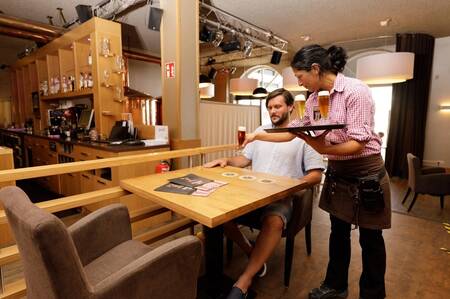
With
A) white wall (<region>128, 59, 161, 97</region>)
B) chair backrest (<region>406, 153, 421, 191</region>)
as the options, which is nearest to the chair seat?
chair backrest (<region>406, 153, 421, 191</region>)

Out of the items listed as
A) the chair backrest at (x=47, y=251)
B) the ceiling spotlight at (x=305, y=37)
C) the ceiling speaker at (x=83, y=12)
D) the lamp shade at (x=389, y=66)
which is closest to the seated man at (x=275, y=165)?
the chair backrest at (x=47, y=251)

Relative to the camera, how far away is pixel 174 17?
2.74 m

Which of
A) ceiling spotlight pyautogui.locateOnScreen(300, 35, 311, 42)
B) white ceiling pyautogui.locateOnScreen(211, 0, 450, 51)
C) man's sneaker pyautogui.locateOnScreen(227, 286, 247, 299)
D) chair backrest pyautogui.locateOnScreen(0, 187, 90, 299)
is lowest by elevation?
man's sneaker pyautogui.locateOnScreen(227, 286, 247, 299)

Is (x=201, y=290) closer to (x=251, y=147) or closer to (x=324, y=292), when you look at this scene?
(x=324, y=292)

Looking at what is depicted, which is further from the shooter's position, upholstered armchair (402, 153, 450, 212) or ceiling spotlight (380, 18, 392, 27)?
ceiling spotlight (380, 18, 392, 27)

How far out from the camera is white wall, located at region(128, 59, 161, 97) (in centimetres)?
703

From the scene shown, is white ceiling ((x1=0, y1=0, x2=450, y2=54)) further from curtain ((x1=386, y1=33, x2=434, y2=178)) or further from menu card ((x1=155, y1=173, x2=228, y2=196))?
menu card ((x1=155, y1=173, x2=228, y2=196))

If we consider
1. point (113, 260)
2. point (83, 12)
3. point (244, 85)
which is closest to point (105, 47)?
point (83, 12)

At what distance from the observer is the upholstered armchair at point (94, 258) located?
794 millimetres

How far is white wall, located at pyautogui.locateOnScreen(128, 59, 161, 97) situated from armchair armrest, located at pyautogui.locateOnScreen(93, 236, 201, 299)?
6.64m

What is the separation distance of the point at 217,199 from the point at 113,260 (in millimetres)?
571

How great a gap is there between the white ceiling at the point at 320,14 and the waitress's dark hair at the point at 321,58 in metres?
2.96

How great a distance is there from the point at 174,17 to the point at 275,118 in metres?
1.54

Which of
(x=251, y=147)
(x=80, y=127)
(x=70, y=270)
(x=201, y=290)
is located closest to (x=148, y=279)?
(x=70, y=270)
